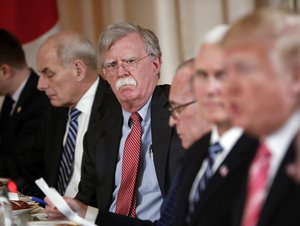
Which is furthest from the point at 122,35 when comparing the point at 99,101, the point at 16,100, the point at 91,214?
the point at 16,100

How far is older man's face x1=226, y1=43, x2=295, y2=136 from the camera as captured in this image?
1.44m

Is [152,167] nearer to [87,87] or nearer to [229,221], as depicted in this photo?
[87,87]

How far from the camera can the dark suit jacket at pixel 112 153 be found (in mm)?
3289

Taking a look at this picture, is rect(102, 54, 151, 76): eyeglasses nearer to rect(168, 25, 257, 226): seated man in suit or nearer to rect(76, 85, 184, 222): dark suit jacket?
rect(76, 85, 184, 222): dark suit jacket

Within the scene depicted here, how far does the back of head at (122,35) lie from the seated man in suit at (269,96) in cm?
198

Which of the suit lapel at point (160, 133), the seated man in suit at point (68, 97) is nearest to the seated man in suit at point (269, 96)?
the suit lapel at point (160, 133)

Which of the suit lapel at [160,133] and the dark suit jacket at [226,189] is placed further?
the suit lapel at [160,133]

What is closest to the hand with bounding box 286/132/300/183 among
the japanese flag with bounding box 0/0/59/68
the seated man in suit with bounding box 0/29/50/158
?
the seated man in suit with bounding box 0/29/50/158

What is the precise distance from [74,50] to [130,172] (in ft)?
3.64

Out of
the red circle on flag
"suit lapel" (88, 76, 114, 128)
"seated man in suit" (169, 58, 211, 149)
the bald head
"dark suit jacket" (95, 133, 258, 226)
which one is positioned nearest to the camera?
"dark suit jacket" (95, 133, 258, 226)

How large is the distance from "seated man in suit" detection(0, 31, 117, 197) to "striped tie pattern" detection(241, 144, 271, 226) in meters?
2.45

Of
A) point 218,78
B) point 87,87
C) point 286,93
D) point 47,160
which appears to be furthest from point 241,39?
point 47,160

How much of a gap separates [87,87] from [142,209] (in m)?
1.12

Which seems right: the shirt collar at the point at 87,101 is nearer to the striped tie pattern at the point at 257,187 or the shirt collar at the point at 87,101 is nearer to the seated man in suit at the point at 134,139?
the seated man in suit at the point at 134,139
